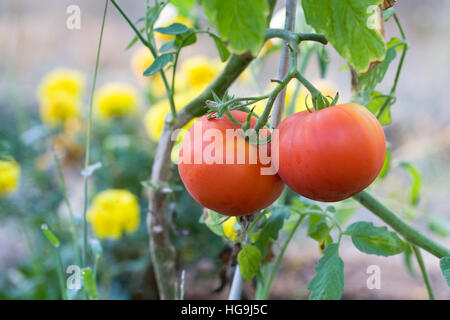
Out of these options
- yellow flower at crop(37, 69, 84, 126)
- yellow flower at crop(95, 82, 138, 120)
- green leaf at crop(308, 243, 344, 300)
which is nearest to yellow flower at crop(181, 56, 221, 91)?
yellow flower at crop(95, 82, 138, 120)

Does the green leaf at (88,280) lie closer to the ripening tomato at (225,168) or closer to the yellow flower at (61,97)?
the ripening tomato at (225,168)

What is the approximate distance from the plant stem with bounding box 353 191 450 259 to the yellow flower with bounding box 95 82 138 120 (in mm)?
914

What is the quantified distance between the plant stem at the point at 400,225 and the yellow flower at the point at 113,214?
60 centimetres

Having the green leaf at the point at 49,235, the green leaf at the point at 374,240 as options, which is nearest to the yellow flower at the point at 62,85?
the green leaf at the point at 49,235

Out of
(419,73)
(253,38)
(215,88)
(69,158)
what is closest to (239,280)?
(215,88)

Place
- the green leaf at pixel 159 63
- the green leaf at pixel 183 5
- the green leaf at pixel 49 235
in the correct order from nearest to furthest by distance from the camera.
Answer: the green leaf at pixel 159 63
the green leaf at pixel 49 235
the green leaf at pixel 183 5

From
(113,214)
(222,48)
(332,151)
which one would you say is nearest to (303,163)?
(332,151)

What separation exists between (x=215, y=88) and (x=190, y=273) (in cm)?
76

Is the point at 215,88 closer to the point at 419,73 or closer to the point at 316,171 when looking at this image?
the point at 316,171

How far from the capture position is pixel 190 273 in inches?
45.1

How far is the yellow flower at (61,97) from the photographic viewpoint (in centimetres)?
124

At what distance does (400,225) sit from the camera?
1.71 feet

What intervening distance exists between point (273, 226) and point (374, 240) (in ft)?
0.35

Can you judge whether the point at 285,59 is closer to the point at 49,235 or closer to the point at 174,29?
the point at 174,29
